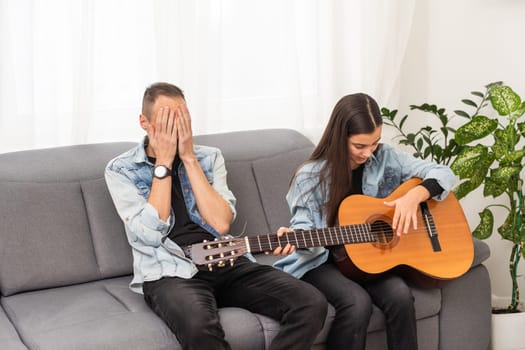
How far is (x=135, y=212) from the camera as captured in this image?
2537mm

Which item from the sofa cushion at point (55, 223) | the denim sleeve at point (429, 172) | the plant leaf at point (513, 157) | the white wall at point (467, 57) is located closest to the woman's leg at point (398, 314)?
the denim sleeve at point (429, 172)

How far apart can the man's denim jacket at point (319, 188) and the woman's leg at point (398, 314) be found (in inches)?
9.8

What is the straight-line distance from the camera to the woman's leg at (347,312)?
247 centimetres

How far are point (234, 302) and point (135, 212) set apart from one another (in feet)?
1.39

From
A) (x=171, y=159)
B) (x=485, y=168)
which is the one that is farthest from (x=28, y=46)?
(x=485, y=168)

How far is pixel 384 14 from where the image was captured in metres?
3.69

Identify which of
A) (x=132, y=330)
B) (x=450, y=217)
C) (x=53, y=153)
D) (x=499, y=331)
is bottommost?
(x=499, y=331)

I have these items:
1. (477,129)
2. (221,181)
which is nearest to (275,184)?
(221,181)

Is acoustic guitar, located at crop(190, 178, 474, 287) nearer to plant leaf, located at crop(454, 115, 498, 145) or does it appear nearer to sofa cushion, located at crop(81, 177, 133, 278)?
plant leaf, located at crop(454, 115, 498, 145)

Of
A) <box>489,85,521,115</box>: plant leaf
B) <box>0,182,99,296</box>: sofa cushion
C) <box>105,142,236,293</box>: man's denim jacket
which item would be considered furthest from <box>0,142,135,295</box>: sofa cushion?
<box>489,85,521,115</box>: plant leaf

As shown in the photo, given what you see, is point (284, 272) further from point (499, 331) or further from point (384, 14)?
point (384, 14)

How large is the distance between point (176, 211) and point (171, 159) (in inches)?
7.4

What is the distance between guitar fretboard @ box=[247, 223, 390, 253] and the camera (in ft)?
7.73

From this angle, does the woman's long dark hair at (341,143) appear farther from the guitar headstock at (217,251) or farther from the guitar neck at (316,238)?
the guitar headstock at (217,251)
